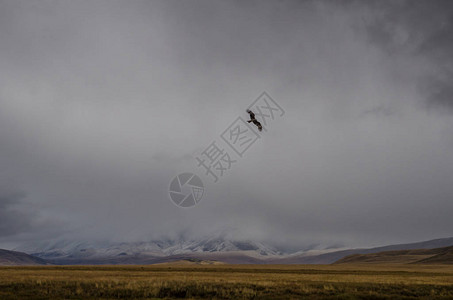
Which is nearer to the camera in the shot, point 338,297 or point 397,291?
point 338,297

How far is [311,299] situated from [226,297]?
777 centimetres

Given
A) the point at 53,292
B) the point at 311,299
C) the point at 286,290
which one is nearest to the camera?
the point at 311,299

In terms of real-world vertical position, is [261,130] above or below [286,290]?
above

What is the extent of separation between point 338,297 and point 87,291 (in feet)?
80.5

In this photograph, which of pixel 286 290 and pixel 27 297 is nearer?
pixel 27 297

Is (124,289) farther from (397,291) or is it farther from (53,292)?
(397,291)

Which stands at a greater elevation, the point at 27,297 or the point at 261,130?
the point at 261,130

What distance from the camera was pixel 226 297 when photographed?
30.4 m

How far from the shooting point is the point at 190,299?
95.4ft

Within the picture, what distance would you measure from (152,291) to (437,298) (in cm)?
2721

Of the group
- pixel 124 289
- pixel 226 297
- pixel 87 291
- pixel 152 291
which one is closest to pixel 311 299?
pixel 226 297

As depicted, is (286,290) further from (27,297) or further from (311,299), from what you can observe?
(27,297)

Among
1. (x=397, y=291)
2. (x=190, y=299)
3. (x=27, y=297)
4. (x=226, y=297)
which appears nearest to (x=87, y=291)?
(x=27, y=297)

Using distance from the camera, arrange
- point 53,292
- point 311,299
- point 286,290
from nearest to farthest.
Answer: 1. point 311,299
2. point 53,292
3. point 286,290
